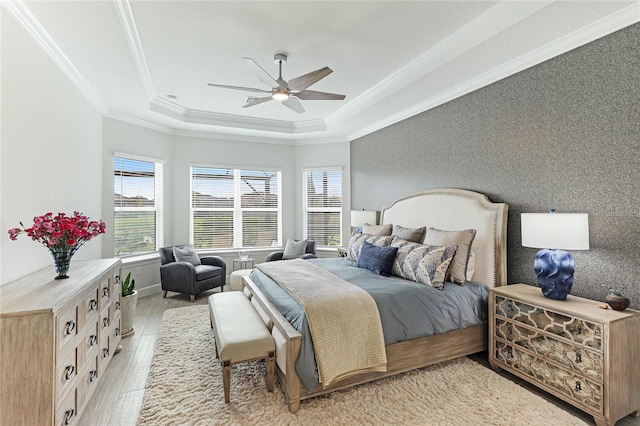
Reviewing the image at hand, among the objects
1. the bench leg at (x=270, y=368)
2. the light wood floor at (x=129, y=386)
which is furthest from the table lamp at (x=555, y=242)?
the bench leg at (x=270, y=368)

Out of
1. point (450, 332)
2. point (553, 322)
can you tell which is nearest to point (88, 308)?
point (450, 332)

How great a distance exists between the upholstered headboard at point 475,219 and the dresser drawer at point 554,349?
1.64 feet

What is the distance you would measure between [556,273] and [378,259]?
1.55 meters

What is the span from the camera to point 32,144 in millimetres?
2494

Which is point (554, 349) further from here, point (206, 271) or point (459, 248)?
point (206, 271)

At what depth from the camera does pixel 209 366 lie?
2807 mm

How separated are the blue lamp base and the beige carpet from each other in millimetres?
813

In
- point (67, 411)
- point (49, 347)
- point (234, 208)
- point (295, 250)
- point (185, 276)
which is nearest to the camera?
point (49, 347)

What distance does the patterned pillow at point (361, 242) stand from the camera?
370 cm

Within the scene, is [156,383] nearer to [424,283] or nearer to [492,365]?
[424,283]

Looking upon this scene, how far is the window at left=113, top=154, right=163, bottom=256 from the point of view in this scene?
4.85m

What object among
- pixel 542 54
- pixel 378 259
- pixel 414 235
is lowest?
pixel 378 259

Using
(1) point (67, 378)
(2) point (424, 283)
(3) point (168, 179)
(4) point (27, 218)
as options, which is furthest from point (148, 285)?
(2) point (424, 283)

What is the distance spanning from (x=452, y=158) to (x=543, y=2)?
5.86ft
